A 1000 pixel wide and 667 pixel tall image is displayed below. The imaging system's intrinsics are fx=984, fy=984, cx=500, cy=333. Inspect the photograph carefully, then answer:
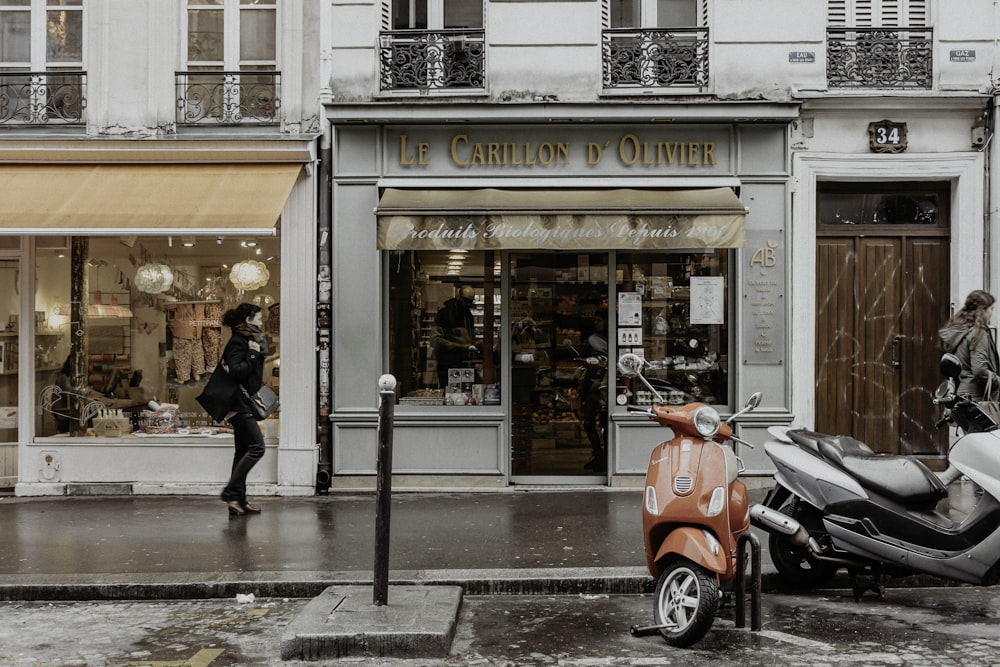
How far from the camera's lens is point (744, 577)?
5.45 m

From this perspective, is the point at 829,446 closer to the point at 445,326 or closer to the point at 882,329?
the point at 882,329

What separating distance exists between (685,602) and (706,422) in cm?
95

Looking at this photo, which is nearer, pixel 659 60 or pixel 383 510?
pixel 383 510

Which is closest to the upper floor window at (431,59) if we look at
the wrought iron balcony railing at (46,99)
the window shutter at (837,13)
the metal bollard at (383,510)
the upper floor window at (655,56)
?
the upper floor window at (655,56)

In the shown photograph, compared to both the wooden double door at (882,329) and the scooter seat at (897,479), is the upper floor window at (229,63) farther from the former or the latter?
the scooter seat at (897,479)

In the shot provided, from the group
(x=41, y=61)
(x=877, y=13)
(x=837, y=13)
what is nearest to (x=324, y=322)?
(x=41, y=61)

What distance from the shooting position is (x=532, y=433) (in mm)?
10062

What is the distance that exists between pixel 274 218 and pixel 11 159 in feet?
9.78

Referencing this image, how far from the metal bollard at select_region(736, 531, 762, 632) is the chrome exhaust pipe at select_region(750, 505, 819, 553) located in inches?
15.3

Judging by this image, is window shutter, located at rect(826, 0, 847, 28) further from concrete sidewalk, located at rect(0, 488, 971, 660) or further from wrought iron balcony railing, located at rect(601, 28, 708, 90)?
concrete sidewalk, located at rect(0, 488, 971, 660)

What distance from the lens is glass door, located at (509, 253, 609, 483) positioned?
394 inches

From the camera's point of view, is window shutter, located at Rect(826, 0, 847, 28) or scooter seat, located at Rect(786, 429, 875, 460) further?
window shutter, located at Rect(826, 0, 847, 28)

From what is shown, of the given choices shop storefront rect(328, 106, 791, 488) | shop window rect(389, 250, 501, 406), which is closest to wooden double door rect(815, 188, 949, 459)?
shop storefront rect(328, 106, 791, 488)

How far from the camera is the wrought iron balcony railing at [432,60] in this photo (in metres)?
9.93
